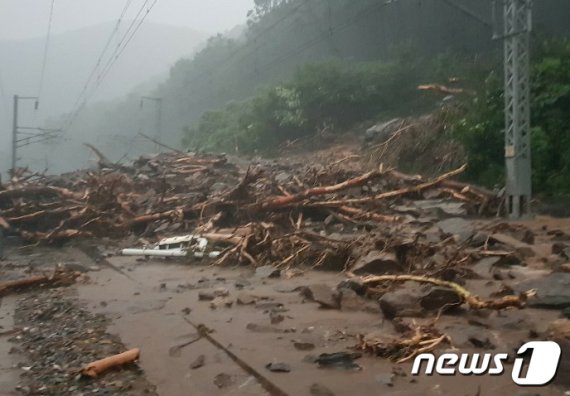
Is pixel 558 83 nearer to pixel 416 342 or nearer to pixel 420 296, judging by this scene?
pixel 420 296

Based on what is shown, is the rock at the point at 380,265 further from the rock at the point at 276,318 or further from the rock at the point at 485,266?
the rock at the point at 276,318

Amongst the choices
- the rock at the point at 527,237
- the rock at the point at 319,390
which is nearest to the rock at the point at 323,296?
the rock at the point at 319,390

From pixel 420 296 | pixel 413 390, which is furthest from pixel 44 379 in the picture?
pixel 420 296

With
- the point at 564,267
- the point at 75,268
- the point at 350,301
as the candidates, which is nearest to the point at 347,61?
the point at 75,268

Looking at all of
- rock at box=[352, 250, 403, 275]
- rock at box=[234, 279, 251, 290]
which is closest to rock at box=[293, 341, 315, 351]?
rock at box=[352, 250, 403, 275]

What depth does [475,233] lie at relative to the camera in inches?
408

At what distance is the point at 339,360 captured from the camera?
4824 millimetres

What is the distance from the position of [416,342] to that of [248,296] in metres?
3.31

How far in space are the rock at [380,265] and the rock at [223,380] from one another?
3.74 metres

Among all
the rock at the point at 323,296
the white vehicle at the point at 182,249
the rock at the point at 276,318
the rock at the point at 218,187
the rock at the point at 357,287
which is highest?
the rock at the point at 357,287

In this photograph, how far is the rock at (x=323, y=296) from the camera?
Answer: 6840mm

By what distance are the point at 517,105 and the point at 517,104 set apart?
0.07ft

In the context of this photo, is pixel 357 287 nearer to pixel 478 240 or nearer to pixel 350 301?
pixel 350 301

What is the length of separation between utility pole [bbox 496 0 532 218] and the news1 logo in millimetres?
10653
